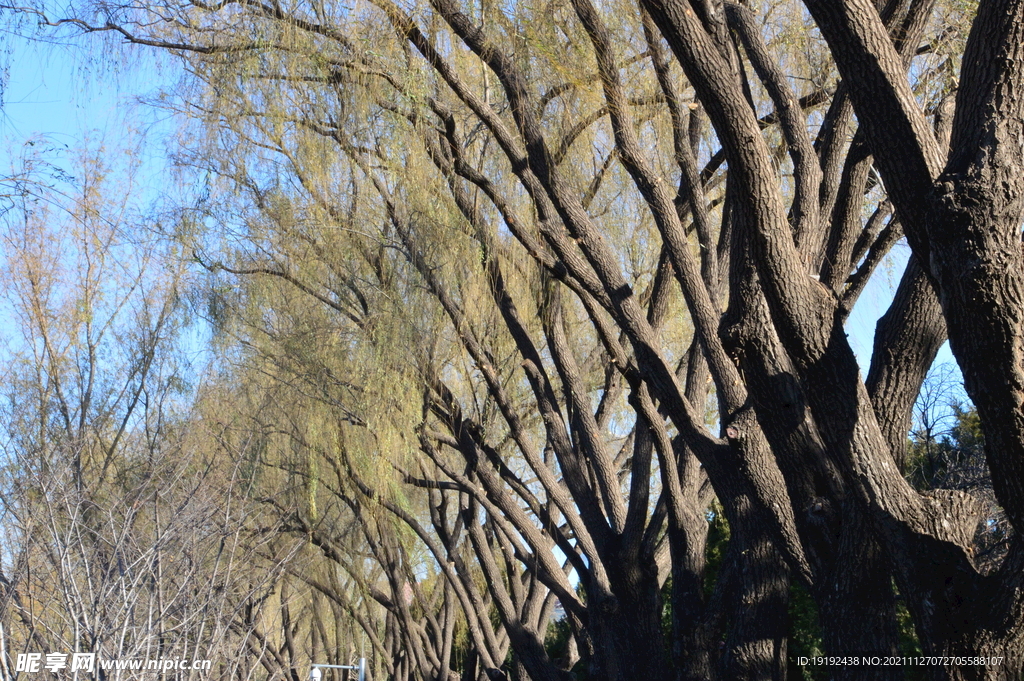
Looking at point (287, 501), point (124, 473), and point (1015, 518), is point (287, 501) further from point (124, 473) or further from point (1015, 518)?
point (1015, 518)

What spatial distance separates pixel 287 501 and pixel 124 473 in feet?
8.36

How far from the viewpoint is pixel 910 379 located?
5.14m

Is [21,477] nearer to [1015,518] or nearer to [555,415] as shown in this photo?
[555,415]

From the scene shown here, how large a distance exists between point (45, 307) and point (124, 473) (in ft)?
8.20

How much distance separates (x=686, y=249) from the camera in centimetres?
666

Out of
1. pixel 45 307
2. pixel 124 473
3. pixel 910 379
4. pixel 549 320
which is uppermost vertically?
pixel 45 307

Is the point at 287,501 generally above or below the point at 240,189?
below

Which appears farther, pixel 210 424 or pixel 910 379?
pixel 210 424

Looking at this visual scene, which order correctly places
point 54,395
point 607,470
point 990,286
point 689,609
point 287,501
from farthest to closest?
point 287,501 → point 54,395 → point 607,470 → point 689,609 → point 990,286

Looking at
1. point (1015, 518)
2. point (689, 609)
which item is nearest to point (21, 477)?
point (689, 609)

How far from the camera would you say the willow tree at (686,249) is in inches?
166

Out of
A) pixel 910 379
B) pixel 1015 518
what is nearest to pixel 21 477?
pixel 910 379

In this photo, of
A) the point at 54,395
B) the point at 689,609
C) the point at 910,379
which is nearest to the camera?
the point at 910,379

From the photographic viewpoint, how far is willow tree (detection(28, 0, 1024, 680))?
4219mm
